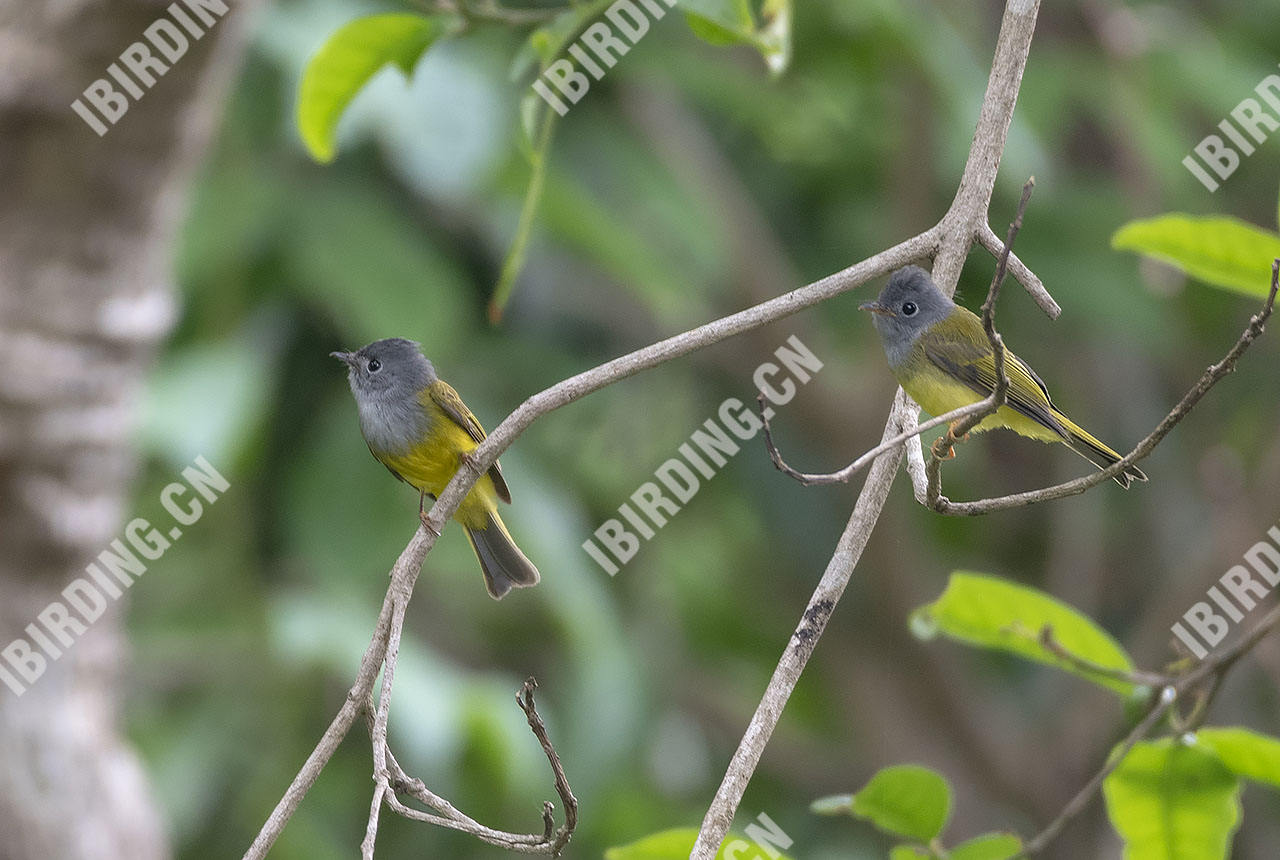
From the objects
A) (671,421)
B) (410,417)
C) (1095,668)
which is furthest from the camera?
(671,421)

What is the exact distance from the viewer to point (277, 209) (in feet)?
15.8

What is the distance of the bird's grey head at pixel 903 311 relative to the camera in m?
Result: 1.58

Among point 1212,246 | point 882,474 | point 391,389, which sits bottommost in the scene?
point 1212,246

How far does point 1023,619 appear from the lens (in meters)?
1.81

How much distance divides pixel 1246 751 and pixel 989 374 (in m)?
0.59

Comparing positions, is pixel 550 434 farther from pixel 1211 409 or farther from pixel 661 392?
pixel 1211 409

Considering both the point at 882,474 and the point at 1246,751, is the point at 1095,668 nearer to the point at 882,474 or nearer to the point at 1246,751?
the point at 1246,751

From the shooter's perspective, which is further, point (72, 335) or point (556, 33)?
point (72, 335)

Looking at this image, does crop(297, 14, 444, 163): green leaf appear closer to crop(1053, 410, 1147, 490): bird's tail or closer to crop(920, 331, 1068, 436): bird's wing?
crop(920, 331, 1068, 436): bird's wing

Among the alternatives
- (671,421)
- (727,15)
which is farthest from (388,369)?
(671,421)

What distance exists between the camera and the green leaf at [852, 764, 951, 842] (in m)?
1.68

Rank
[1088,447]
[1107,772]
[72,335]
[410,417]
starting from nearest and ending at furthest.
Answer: [1088,447]
[1107,772]
[410,417]
[72,335]

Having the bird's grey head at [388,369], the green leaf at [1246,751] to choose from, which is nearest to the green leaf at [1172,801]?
the green leaf at [1246,751]

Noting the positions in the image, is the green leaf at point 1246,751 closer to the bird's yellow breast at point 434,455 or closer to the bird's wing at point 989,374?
the bird's wing at point 989,374
